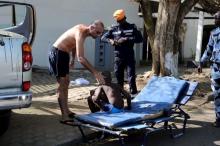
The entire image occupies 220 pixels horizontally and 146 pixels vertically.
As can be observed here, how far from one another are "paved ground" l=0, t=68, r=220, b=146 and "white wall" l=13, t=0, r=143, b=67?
5.15 metres

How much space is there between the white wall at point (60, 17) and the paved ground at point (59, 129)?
5.15 metres

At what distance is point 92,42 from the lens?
16.0 m

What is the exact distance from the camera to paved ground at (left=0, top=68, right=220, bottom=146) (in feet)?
21.7

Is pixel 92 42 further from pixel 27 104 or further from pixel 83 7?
pixel 27 104

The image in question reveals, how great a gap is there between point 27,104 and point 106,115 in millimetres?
1197

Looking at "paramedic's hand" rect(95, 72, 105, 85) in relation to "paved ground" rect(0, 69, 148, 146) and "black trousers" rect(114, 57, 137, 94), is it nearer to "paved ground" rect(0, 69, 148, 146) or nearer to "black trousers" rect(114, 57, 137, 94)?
"paved ground" rect(0, 69, 148, 146)

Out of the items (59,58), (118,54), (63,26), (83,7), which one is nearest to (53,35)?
(63,26)

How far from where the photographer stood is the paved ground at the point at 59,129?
21.7 feet

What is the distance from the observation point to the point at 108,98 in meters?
6.96

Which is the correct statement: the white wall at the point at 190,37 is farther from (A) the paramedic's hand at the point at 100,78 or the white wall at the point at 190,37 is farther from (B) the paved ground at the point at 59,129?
(A) the paramedic's hand at the point at 100,78

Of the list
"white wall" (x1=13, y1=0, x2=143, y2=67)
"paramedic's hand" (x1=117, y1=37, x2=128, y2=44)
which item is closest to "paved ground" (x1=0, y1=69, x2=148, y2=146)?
"paramedic's hand" (x1=117, y1=37, x2=128, y2=44)

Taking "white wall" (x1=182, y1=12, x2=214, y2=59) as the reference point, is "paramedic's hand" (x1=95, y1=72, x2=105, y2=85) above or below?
above

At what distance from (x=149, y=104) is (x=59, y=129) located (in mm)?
1385

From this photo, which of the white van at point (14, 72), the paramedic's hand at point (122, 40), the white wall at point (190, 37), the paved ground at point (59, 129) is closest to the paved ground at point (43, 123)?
the paved ground at point (59, 129)
